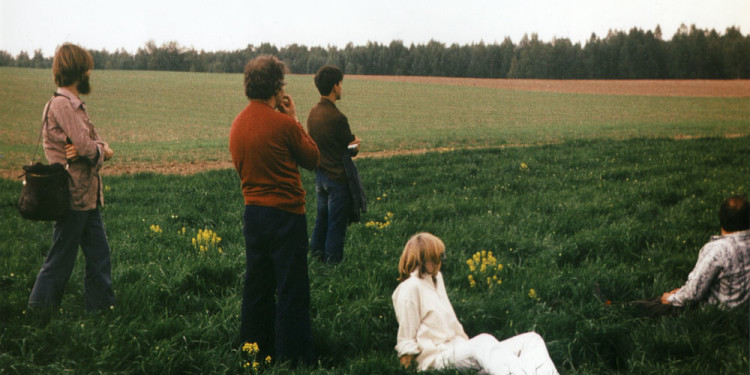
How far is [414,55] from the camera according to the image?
48.1 metres

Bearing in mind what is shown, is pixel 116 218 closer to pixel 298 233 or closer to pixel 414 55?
pixel 298 233

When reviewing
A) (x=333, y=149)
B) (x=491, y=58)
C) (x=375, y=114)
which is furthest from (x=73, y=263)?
(x=491, y=58)

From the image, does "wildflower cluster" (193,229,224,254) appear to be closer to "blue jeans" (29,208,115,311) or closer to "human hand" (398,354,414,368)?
"blue jeans" (29,208,115,311)

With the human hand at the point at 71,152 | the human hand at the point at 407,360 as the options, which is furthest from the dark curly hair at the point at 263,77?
the human hand at the point at 407,360

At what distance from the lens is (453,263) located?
5344mm

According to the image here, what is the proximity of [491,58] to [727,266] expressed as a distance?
53711mm

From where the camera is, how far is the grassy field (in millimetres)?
3469

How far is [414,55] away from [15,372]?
47.2 meters

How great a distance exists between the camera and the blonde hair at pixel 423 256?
334cm

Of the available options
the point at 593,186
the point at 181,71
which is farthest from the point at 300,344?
the point at 181,71

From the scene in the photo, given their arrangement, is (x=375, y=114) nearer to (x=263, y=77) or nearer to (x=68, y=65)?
(x=68, y=65)

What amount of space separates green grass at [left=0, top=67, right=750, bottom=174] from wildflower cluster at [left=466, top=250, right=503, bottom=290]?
42.3 feet

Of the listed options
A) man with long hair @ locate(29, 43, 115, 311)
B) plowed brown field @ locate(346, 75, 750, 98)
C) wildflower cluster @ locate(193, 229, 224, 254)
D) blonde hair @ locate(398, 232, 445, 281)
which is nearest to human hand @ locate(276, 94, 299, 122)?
blonde hair @ locate(398, 232, 445, 281)

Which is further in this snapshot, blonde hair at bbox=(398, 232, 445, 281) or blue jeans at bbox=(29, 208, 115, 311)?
blue jeans at bbox=(29, 208, 115, 311)
